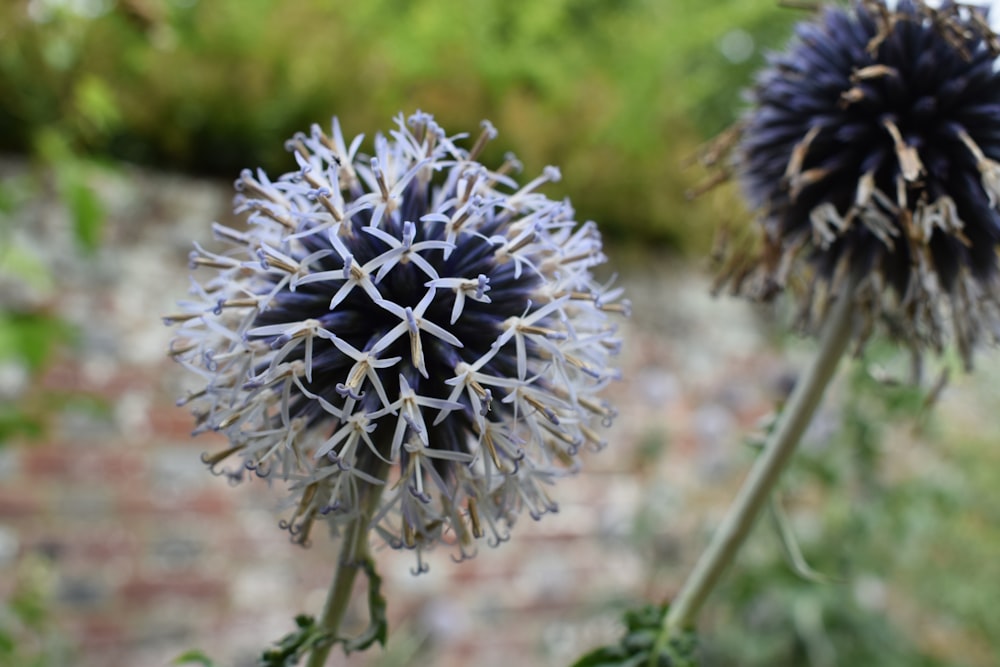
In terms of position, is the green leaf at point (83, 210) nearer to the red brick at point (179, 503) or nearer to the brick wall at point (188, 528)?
the brick wall at point (188, 528)

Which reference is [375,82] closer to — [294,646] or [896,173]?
[896,173]

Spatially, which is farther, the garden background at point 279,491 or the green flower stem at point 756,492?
the garden background at point 279,491

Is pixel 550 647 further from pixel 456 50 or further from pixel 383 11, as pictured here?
pixel 383 11

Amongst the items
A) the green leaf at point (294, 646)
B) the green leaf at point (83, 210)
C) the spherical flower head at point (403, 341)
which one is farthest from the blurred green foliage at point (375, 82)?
the green leaf at point (294, 646)

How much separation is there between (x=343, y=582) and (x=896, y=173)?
55cm

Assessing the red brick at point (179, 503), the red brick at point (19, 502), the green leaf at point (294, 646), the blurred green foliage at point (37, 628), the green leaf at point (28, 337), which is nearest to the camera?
the green leaf at point (294, 646)

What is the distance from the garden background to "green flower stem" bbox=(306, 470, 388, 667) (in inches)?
28.1

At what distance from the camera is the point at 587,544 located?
197cm

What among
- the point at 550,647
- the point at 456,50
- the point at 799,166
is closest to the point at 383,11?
the point at 456,50

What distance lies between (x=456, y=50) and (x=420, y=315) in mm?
1884

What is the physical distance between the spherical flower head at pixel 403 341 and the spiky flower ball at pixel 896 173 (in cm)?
24

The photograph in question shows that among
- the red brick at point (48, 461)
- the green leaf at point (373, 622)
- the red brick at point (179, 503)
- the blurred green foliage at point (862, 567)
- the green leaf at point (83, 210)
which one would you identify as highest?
the green leaf at point (83, 210)

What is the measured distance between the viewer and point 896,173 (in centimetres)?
68

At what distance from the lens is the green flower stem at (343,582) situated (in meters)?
0.51
